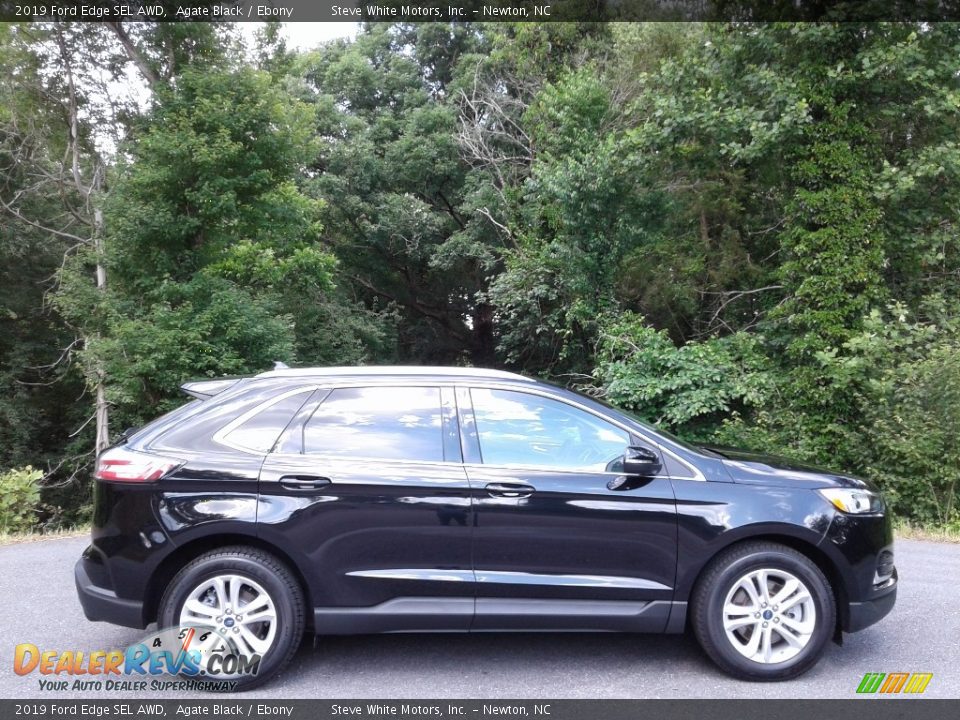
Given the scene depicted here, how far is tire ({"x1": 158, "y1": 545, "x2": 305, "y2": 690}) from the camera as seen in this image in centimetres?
385

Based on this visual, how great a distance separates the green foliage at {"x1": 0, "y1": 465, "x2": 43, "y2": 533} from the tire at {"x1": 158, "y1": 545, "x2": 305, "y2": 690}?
5.77 metres

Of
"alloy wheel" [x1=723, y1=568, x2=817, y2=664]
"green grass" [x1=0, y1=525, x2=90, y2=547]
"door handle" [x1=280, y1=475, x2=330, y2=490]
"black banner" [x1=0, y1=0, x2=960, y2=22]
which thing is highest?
"black banner" [x1=0, y1=0, x2=960, y2=22]

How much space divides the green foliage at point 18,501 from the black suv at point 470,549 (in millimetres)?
5524

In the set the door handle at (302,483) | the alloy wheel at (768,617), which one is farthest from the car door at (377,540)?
the alloy wheel at (768,617)

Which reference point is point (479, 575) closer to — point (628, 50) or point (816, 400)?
point (816, 400)

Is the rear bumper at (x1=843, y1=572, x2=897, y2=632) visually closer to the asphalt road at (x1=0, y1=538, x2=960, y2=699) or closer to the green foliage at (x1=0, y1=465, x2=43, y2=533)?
the asphalt road at (x1=0, y1=538, x2=960, y2=699)

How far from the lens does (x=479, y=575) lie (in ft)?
12.8

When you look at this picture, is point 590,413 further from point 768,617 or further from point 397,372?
point 768,617

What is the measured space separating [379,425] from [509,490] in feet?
2.75

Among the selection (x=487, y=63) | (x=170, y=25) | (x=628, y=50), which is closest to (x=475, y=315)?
(x=487, y=63)

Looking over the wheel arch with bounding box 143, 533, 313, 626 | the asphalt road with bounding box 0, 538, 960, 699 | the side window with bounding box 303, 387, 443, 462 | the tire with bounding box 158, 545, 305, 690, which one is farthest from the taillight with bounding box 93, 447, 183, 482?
the asphalt road with bounding box 0, 538, 960, 699

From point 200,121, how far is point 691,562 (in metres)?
12.0

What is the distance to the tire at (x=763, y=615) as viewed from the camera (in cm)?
392
